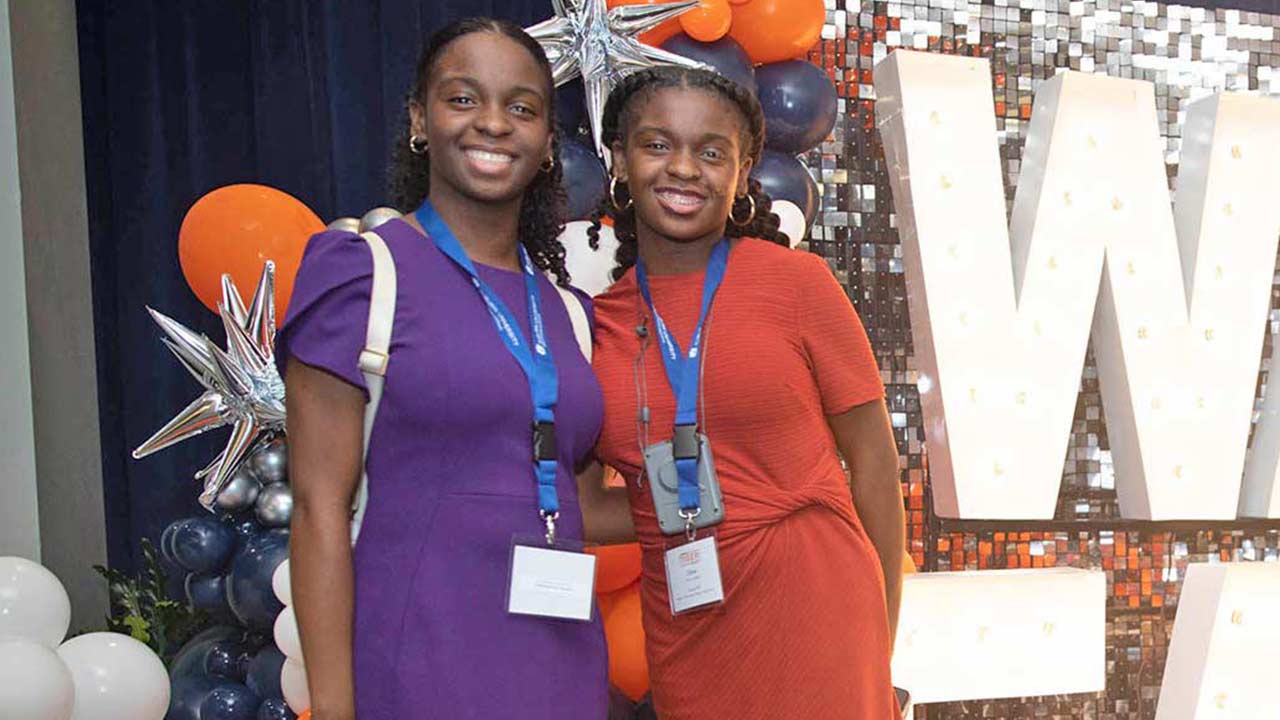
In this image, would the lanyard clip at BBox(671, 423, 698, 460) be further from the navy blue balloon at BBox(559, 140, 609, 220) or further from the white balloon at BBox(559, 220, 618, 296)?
the navy blue balloon at BBox(559, 140, 609, 220)

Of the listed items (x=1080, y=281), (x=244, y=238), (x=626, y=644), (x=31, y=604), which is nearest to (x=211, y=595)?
(x=31, y=604)

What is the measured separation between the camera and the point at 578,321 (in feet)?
5.12

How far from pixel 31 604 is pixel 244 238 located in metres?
0.86

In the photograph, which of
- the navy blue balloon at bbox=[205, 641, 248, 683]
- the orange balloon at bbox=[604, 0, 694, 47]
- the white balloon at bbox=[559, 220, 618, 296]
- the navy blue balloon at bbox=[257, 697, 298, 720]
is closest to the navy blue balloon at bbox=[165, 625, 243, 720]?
the navy blue balloon at bbox=[205, 641, 248, 683]

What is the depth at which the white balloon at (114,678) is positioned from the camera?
100 inches

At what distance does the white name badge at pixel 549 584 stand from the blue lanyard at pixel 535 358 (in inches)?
1.9

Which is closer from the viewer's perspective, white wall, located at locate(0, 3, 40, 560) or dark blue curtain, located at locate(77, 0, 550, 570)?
white wall, located at locate(0, 3, 40, 560)

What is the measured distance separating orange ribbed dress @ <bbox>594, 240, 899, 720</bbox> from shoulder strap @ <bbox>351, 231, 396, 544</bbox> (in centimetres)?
39

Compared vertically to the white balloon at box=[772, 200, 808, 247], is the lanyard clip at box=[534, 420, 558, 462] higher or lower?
lower

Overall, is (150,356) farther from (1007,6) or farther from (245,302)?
(1007,6)

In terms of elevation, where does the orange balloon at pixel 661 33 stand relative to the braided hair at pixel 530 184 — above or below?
above

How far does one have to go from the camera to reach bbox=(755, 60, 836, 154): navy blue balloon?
9.59ft

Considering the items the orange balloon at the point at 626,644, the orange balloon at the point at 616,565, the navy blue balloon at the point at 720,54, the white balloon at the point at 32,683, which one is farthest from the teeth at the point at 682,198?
the white balloon at the point at 32,683

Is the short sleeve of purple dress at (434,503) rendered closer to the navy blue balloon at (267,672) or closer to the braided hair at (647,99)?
the braided hair at (647,99)
